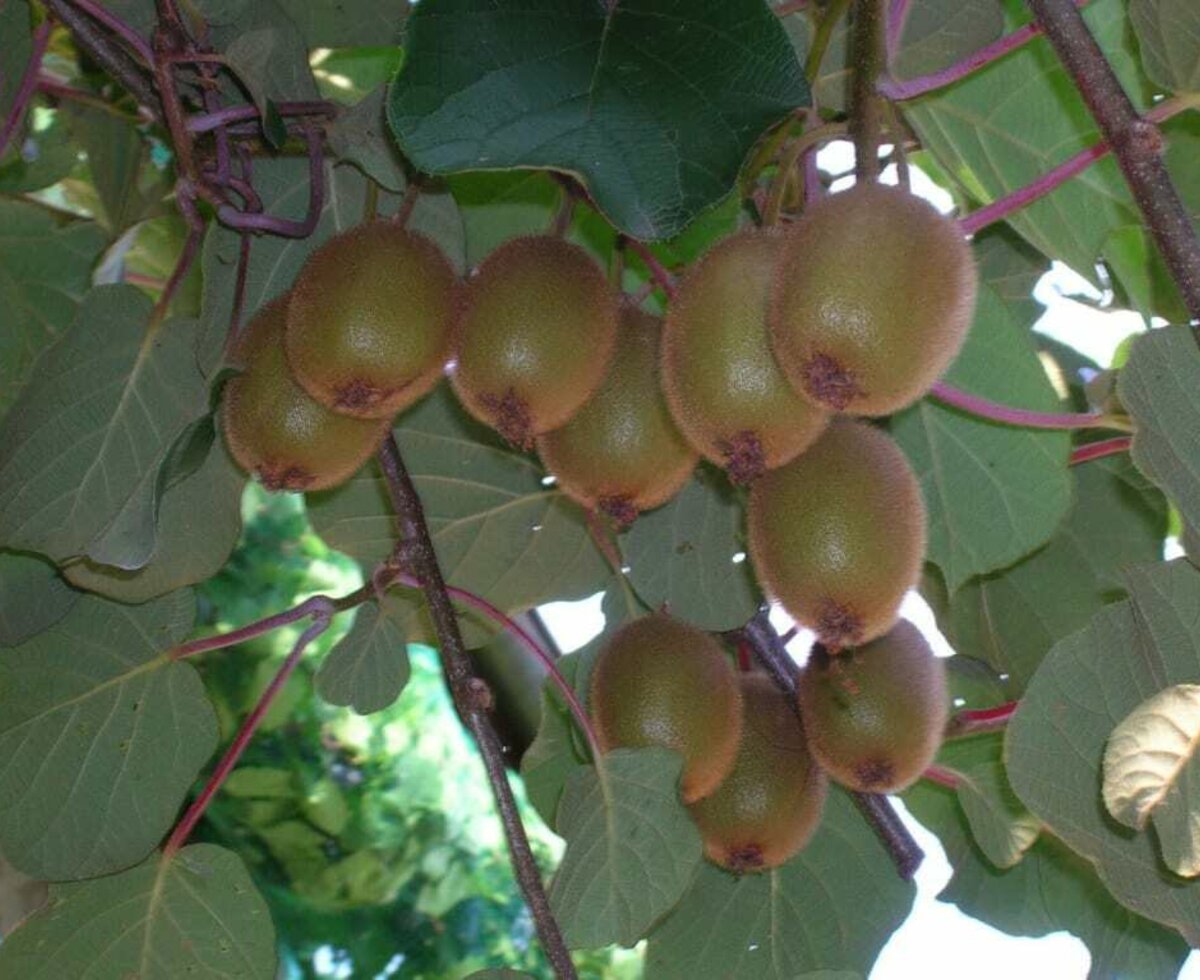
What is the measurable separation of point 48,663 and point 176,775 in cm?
12

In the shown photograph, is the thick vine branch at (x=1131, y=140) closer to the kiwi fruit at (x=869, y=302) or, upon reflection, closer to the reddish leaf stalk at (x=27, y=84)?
the kiwi fruit at (x=869, y=302)

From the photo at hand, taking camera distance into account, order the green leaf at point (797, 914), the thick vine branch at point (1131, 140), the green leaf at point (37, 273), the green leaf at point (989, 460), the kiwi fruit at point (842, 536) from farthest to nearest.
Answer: the green leaf at point (37, 273) → the green leaf at point (797, 914) → the green leaf at point (989, 460) → the kiwi fruit at point (842, 536) → the thick vine branch at point (1131, 140)

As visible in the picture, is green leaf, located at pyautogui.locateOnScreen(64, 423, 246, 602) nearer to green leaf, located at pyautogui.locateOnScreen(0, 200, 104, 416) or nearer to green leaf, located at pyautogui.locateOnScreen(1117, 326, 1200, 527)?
green leaf, located at pyautogui.locateOnScreen(0, 200, 104, 416)

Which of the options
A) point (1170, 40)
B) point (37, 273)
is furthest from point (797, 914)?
point (37, 273)

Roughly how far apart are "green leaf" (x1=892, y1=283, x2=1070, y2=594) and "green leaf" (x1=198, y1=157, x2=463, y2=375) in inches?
12.7

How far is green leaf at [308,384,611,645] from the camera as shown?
1.15 meters

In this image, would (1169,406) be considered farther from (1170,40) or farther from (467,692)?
(467,692)

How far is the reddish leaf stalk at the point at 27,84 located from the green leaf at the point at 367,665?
41 centimetres

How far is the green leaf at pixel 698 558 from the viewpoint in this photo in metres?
1.05

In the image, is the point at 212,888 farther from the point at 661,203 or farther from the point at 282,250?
the point at 661,203

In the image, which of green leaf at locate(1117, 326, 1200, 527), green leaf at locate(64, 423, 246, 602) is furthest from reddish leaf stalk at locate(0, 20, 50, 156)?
green leaf at locate(1117, 326, 1200, 527)

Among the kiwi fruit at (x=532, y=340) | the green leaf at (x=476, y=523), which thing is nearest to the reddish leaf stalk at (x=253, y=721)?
the green leaf at (x=476, y=523)

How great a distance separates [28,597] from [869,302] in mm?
627

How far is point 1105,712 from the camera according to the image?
82 cm
